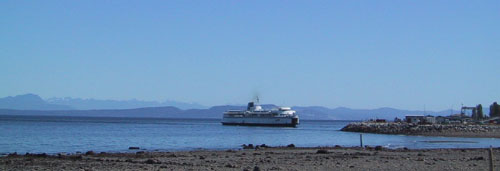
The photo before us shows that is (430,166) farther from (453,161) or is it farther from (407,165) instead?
(453,161)

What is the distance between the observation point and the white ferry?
409ft

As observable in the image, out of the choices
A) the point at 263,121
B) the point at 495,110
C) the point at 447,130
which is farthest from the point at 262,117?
the point at 447,130

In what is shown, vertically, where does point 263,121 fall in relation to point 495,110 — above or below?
below

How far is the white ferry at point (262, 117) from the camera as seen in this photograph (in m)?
125

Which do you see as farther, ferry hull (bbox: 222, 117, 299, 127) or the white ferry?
the white ferry

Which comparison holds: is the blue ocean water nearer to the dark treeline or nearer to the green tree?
the green tree

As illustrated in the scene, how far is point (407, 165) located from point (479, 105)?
104m

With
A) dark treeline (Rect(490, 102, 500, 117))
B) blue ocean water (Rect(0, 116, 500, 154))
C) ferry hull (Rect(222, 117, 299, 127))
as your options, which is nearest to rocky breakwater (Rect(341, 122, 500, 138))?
blue ocean water (Rect(0, 116, 500, 154))

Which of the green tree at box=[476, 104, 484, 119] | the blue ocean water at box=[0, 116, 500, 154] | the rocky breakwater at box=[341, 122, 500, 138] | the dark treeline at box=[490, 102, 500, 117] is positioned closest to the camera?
the blue ocean water at box=[0, 116, 500, 154]

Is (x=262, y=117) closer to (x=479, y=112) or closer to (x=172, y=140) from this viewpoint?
(x=479, y=112)

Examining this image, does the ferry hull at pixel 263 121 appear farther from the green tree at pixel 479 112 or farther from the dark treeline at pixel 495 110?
the dark treeline at pixel 495 110

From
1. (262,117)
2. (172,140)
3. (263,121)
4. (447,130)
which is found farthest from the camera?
(262,117)

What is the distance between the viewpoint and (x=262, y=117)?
131 m

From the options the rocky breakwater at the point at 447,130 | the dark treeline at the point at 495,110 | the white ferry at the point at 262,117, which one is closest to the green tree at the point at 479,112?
the dark treeline at the point at 495,110
